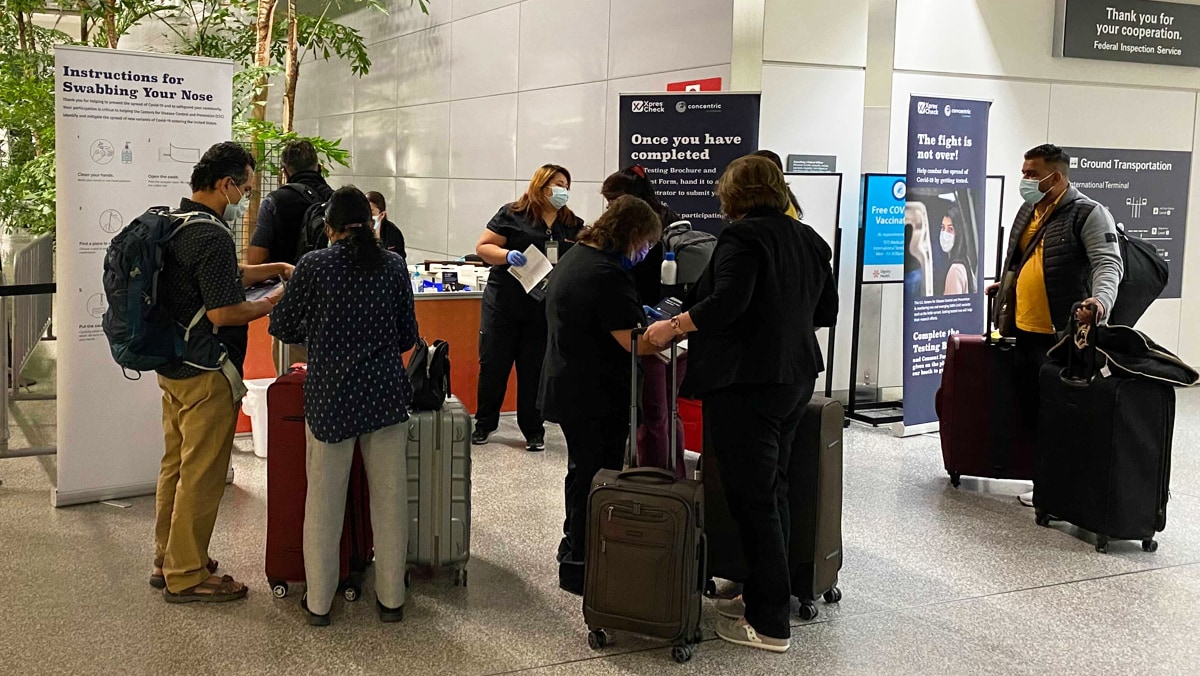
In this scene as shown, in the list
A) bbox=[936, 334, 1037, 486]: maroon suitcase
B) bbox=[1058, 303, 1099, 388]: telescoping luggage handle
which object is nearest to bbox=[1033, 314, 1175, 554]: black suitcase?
bbox=[1058, 303, 1099, 388]: telescoping luggage handle

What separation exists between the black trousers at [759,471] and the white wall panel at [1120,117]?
542 centimetres

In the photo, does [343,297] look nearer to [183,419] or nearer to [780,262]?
[183,419]

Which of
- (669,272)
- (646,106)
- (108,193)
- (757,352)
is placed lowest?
(757,352)

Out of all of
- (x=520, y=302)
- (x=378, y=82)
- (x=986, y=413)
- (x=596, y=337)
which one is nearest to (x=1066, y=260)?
(x=986, y=413)

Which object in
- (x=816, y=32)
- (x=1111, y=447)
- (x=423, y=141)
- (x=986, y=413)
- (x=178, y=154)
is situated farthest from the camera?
(x=423, y=141)

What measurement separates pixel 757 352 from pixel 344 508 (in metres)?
1.40

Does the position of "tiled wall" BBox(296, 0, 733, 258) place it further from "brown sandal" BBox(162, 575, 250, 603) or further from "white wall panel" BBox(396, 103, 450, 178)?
"brown sandal" BBox(162, 575, 250, 603)

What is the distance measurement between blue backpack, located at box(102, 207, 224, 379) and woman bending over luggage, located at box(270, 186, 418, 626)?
0.44m

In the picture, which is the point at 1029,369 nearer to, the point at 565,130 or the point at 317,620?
the point at 317,620

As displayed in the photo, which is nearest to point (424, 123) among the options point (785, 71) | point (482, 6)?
point (482, 6)

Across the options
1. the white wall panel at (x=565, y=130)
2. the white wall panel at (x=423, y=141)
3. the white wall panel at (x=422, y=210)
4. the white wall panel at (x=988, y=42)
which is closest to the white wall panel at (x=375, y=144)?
the white wall panel at (x=423, y=141)

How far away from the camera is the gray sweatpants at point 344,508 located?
143 inches

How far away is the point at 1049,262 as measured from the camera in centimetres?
521

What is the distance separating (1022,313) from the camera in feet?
17.6
